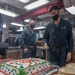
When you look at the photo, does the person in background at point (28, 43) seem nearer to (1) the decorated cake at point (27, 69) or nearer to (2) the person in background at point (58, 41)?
(2) the person in background at point (58, 41)

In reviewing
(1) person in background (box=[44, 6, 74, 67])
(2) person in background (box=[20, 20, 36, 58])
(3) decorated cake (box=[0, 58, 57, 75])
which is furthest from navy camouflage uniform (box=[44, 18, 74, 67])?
(2) person in background (box=[20, 20, 36, 58])

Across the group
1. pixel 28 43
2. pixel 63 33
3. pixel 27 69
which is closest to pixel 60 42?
pixel 63 33

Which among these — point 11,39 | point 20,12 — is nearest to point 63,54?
point 11,39

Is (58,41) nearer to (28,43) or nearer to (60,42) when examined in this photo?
(60,42)

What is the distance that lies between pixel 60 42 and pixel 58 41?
0.04 m

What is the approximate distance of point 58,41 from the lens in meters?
1.88

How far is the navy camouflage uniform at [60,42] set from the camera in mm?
1821

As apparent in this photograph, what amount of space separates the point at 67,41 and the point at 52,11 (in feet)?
1.79

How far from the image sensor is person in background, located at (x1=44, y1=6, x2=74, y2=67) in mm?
1822

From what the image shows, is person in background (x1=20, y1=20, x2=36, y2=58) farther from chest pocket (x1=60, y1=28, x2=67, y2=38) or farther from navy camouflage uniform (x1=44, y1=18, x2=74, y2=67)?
chest pocket (x1=60, y1=28, x2=67, y2=38)

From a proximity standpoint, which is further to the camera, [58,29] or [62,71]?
[58,29]

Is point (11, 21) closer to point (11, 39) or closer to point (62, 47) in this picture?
point (11, 39)

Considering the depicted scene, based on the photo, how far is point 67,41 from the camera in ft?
6.46

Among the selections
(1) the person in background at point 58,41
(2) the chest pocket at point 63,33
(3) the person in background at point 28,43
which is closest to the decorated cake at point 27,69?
(1) the person in background at point 58,41
